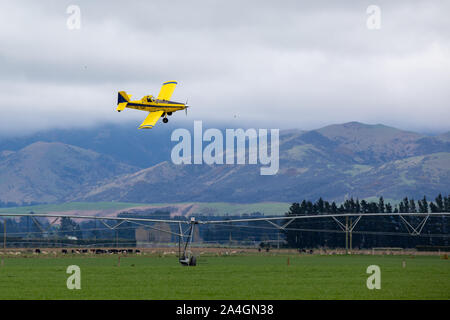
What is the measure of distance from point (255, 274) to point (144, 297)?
2908cm

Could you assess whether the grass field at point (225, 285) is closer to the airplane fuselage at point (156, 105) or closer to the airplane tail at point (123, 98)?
the airplane fuselage at point (156, 105)

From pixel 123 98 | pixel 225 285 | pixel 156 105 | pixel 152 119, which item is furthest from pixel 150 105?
pixel 225 285

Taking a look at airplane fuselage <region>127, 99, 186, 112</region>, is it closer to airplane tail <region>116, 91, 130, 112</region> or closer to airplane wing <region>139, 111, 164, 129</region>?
airplane tail <region>116, 91, 130, 112</region>

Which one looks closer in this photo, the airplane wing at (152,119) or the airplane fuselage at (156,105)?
the airplane wing at (152,119)

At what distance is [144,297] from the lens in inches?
2434

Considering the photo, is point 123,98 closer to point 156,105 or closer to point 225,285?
point 156,105

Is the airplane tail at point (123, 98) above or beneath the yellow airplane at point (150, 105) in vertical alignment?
above

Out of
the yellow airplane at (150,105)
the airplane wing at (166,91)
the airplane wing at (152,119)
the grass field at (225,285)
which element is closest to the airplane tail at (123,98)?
the yellow airplane at (150,105)

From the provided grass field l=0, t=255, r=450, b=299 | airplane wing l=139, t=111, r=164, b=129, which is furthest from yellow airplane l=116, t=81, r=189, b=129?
grass field l=0, t=255, r=450, b=299

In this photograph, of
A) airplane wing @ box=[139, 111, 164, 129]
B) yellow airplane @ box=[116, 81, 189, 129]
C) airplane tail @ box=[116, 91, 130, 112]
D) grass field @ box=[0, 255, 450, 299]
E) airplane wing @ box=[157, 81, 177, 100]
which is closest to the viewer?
grass field @ box=[0, 255, 450, 299]

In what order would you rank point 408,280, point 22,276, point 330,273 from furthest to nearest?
point 330,273 < point 22,276 < point 408,280
